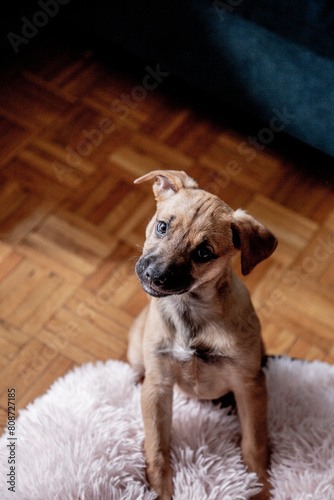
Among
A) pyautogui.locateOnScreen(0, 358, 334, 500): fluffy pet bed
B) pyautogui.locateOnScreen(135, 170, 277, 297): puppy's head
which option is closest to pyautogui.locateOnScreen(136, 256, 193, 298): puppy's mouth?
pyautogui.locateOnScreen(135, 170, 277, 297): puppy's head

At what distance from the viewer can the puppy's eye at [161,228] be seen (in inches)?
42.1

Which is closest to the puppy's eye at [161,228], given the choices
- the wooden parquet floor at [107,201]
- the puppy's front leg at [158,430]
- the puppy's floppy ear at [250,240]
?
the puppy's floppy ear at [250,240]

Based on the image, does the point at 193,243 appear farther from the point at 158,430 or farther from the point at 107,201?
the point at 107,201

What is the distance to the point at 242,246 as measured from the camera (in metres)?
1.09

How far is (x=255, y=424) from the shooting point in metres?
1.26

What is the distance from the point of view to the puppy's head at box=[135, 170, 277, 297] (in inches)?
40.0

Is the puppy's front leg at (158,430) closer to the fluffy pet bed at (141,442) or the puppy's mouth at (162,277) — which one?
the fluffy pet bed at (141,442)

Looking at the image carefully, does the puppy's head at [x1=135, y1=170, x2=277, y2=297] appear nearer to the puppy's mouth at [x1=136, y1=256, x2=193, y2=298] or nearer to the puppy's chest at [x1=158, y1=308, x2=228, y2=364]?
the puppy's mouth at [x1=136, y1=256, x2=193, y2=298]

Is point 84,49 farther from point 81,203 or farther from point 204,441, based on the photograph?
point 204,441

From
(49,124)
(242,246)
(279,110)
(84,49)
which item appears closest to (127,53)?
(84,49)

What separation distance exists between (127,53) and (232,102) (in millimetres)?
559

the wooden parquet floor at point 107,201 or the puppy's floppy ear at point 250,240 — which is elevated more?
the puppy's floppy ear at point 250,240

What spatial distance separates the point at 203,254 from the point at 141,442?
54cm

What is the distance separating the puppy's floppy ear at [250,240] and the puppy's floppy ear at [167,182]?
13 centimetres
